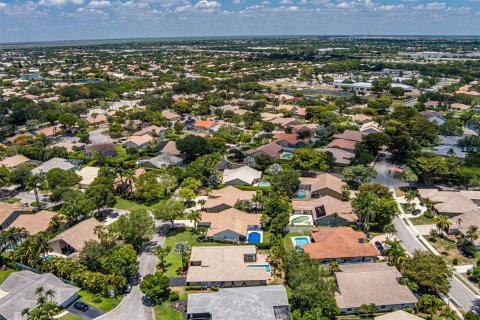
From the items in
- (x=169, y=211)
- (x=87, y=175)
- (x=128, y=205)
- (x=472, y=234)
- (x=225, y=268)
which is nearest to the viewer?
(x=225, y=268)

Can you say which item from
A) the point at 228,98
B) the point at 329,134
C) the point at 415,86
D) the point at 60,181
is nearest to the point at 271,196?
the point at 60,181

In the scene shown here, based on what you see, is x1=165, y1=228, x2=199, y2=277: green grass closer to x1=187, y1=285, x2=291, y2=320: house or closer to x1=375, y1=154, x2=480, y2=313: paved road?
x1=187, y1=285, x2=291, y2=320: house

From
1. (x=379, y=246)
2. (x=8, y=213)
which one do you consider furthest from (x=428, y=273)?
(x=8, y=213)

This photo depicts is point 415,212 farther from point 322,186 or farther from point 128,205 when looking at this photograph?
point 128,205

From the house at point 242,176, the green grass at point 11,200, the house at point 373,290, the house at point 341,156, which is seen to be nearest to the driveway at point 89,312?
the house at point 373,290

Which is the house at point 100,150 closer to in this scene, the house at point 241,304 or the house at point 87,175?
the house at point 87,175

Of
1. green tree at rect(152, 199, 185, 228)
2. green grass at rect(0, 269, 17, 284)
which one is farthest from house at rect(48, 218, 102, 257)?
green tree at rect(152, 199, 185, 228)
